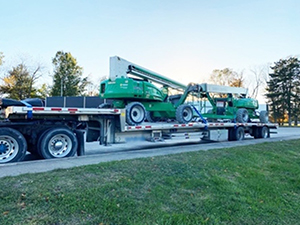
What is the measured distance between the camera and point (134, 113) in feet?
29.6

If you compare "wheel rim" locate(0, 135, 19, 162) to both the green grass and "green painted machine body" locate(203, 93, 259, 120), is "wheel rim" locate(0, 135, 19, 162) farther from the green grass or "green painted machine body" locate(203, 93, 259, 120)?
"green painted machine body" locate(203, 93, 259, 120)

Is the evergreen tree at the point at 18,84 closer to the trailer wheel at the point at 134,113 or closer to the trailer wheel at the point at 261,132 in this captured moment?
the trailer wheel at the point at 134,113

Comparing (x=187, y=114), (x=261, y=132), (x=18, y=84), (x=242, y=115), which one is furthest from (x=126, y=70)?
(x=18, y=84)

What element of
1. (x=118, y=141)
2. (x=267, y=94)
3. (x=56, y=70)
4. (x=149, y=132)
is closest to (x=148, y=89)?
(x=149, y=132)

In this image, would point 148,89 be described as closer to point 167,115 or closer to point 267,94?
point 167,115

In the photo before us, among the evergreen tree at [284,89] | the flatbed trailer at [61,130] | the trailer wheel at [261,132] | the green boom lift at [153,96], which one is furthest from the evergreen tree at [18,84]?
the evergreen tree at [284,89]

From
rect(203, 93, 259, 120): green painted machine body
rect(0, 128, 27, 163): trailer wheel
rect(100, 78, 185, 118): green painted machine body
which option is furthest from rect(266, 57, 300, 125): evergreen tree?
rect(0, 128, 27, 163): trailer wheel

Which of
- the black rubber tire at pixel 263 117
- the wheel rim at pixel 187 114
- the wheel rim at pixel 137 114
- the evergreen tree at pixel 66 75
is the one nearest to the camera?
the wheel rim at pixel 137 114

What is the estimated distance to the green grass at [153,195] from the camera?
10.1 feet

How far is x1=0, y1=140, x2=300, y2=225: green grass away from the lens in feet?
10.1

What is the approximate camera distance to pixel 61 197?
342 cm

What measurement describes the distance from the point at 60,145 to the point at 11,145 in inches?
50.1

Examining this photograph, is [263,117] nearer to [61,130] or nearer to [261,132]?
[261,132]

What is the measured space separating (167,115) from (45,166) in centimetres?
682
